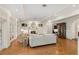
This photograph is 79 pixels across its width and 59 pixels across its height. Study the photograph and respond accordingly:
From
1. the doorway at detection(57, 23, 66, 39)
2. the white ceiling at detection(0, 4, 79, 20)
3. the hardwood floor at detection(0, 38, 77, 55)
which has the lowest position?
the hardwood floor at detection(0, 38, 77, 55)

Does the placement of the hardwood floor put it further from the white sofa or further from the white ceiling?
the white ceiling

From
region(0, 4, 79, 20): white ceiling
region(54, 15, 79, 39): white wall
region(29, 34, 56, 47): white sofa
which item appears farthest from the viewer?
region(29, 34, 56, 47): white sofa

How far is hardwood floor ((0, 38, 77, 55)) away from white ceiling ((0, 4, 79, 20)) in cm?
85

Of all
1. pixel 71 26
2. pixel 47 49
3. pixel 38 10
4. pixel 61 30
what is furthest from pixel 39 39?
pixel 71 26

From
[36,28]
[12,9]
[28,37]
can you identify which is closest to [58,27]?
[36,28]

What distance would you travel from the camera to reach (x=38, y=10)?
3.09m

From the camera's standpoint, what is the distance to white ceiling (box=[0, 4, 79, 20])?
2.96 metres

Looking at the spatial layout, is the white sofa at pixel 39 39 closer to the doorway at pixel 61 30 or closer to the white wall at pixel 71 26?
the doorway at pixel 61 30

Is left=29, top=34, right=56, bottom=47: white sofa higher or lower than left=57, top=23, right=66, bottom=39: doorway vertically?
lower

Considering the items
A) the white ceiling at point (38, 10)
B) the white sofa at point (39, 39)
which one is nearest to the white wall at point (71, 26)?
the white ceiling at point (38, 10)

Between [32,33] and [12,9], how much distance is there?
93 centimetres

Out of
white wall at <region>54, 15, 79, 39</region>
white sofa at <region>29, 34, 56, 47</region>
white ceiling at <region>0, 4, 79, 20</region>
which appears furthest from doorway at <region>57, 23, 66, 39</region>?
white ceiling at <region>0, 4, 79, 20</region>

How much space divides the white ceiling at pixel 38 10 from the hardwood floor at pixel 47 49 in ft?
2.78

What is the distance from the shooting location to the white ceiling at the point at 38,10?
296 cm
